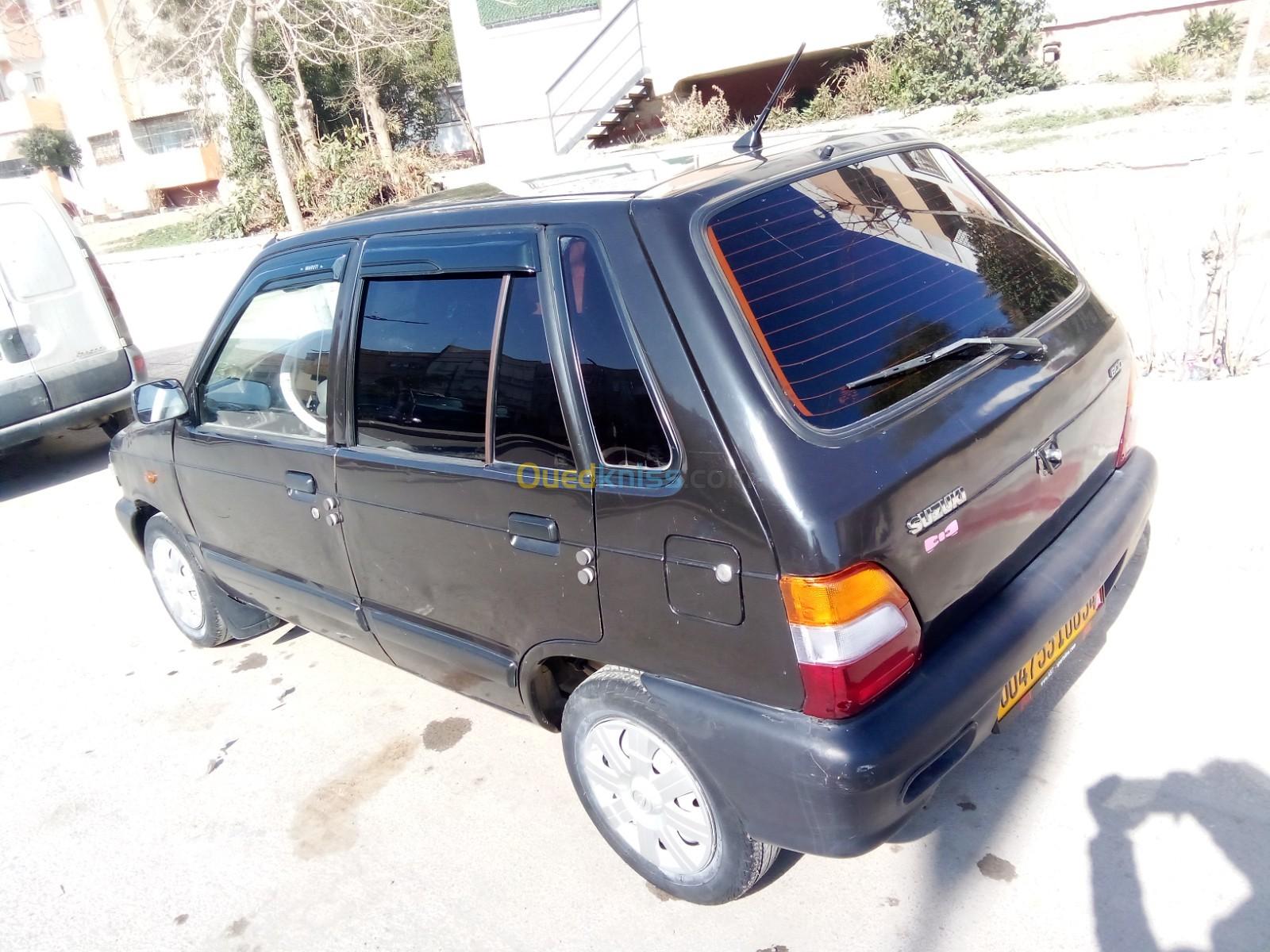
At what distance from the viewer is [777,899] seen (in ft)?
8.64

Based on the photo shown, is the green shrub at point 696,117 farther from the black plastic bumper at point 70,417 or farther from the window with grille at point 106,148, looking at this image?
the window with grille at point 106,148

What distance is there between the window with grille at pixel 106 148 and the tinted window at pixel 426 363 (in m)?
40.8

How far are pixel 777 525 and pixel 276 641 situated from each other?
3.26 meters

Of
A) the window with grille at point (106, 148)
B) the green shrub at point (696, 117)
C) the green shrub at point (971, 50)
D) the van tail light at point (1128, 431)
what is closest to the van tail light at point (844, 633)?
the van tail light at point (1128, 431)

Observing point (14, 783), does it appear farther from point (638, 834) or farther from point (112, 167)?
point (112, 167)

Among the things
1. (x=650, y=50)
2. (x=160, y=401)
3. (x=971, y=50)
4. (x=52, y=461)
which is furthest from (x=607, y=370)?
(x=650, y=50)

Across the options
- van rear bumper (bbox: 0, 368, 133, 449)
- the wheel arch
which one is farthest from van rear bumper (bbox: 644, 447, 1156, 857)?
van rear bumper (bbox: 0, 368, 133, 449)

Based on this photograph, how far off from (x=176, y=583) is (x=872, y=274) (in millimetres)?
3582

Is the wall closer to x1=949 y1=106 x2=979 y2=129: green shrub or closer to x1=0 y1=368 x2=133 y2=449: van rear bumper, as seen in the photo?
x1=949 y1=106 x2=979 y2=129: green shrub

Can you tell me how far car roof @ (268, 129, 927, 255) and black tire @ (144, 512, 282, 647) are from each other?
1.64m

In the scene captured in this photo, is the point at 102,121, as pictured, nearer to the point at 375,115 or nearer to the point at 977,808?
the point at 375,115

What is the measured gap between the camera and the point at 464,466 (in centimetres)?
272

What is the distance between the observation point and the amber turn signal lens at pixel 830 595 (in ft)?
6.77

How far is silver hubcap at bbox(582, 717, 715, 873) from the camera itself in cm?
248
